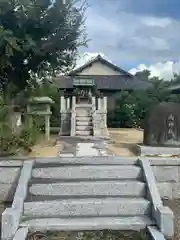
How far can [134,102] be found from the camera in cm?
2248

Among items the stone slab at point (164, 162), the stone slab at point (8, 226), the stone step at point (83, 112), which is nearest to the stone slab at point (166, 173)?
the stone slab at point (164, 162)

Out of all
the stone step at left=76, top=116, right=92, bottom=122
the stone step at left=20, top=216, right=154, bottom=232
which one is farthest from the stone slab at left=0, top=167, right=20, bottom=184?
the stone step at left=76, top=116, right=92, bottom=122

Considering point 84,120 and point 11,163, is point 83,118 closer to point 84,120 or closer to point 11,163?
point 84,120

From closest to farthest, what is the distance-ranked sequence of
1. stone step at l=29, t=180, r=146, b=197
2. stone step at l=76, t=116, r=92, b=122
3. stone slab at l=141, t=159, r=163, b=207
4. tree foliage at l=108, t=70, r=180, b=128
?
stone slab at l=141, t=159, r=163, b=207 < stone step at l=29, t=180, r=146, b=197 < stone step at l=76, t=116, r=92, b=122 < tree foliage at l=108, t=70, r=180, b=128

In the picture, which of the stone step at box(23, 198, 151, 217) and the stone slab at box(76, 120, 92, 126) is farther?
the stone slab at box(76, 120, 92, 126)

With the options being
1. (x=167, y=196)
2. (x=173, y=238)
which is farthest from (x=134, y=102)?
(x=173, y=238)

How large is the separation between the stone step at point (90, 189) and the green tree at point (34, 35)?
2263 millimetres

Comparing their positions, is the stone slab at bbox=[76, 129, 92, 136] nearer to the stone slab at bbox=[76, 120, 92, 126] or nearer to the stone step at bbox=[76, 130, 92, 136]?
the stone step at bbox=[76, 130, 92, 136]

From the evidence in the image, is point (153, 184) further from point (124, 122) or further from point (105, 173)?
point (124, 122)

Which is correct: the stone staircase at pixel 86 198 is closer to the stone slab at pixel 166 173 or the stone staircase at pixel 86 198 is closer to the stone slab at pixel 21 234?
the stone slab at pixel 21 234

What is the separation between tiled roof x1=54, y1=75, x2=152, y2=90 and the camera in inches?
1091

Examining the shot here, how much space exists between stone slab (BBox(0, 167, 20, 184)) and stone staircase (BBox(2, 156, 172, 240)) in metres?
0.25

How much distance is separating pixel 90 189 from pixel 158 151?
2764 millimetres

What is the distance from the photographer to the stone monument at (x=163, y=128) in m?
7.70
